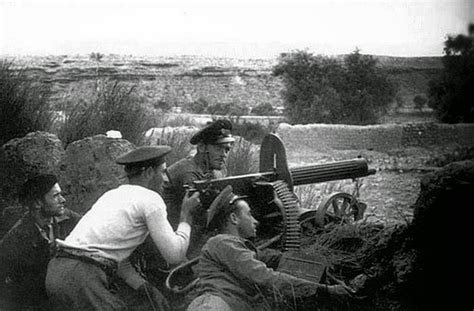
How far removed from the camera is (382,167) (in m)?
20.8

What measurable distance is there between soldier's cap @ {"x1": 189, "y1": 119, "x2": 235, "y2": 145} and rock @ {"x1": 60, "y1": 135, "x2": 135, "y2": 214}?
36.1 inches

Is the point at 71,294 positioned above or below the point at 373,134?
above

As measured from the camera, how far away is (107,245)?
4.43 meters

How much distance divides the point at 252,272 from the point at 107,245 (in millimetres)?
1037

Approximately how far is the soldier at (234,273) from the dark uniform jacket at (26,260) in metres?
1.42

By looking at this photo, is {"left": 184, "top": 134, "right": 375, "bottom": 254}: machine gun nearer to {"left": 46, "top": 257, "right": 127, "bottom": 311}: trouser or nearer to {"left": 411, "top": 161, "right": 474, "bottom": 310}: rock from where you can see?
{"left": 46, "top": 257, "right": 127, "bottom": 311}: trouser

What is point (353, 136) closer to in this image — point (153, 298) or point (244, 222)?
point (153, 298)

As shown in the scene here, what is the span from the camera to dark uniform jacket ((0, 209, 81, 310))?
5.00 metres

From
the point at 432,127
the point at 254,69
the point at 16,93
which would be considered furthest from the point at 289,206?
the point at 254,69

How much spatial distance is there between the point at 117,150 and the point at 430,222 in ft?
11.3

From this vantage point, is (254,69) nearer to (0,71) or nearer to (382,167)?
(382,167)

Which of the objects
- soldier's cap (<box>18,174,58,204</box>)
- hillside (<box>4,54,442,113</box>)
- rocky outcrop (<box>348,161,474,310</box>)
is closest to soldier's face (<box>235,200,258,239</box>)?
rocky outcrop (<box>348,161,474,310</box>)

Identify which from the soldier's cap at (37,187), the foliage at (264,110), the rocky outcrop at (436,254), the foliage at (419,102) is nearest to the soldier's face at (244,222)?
the rocky outcrop at (436,254)

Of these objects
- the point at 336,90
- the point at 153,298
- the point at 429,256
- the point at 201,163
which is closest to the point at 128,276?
the point at 153,298
